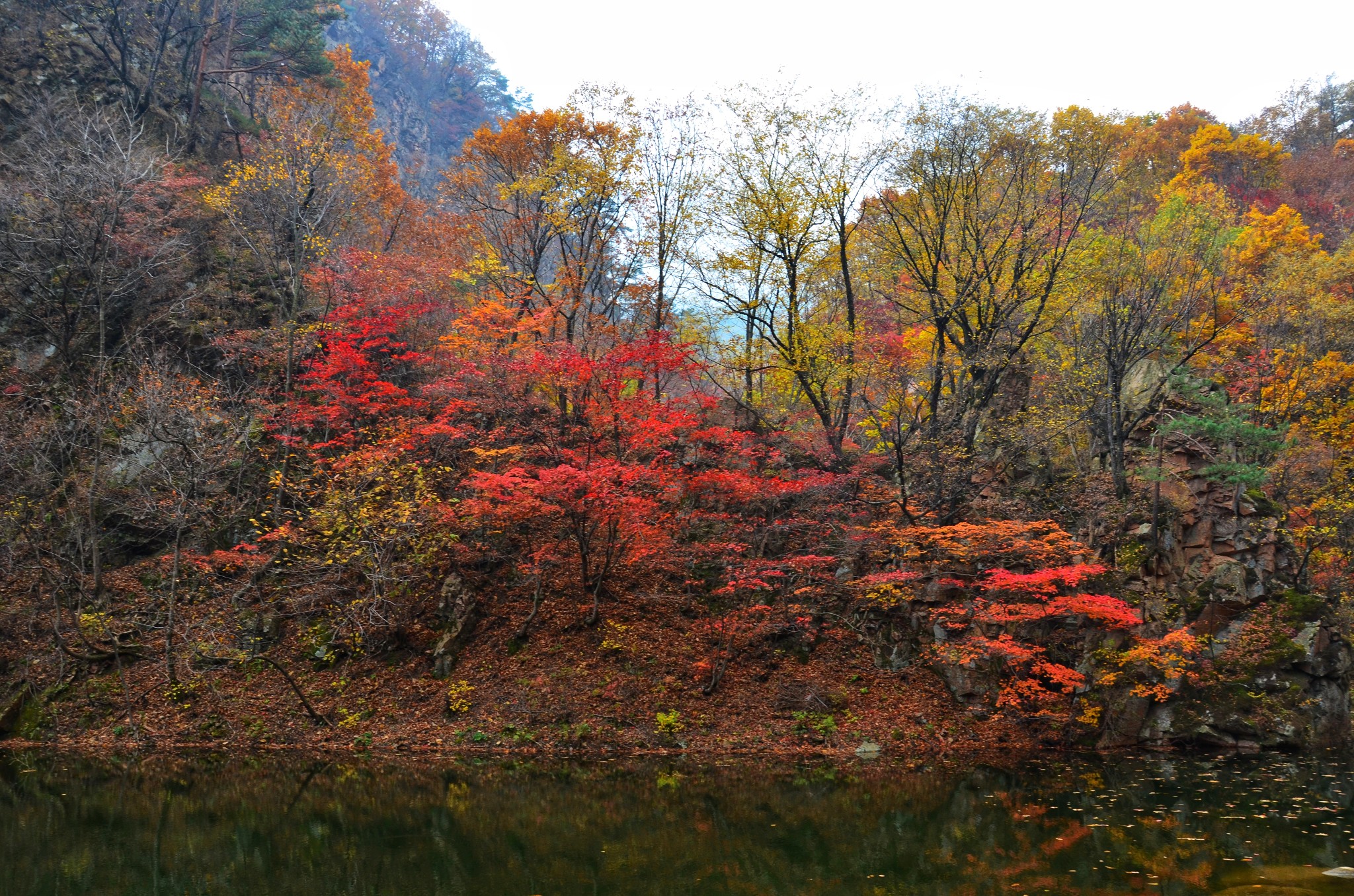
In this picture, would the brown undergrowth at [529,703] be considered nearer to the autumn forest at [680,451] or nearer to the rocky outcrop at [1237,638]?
the autumn forest at [680,451]

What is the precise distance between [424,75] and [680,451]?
51.0 metres

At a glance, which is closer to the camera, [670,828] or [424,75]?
[670,828]

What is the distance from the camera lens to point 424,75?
56094 millimetres

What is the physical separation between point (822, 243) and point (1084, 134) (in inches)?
257

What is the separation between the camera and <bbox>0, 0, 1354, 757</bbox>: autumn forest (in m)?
14.7

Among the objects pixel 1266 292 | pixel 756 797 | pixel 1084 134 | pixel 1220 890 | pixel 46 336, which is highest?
pixel 1084 134

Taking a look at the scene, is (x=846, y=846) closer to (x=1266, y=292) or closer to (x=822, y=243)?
(x=822, y=243)

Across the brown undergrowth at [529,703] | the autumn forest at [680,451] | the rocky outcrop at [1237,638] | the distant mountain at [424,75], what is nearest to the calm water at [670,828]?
the rocky outcrop at [1237,638]

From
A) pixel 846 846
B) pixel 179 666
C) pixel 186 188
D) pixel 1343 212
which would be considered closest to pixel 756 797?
pixel 846 846

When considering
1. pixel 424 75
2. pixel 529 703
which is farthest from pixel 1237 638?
pixel 424 75

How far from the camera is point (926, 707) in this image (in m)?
15.2

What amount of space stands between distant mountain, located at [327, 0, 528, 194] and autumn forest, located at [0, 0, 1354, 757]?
32.1 meters

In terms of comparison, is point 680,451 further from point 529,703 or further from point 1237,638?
point 1237,638

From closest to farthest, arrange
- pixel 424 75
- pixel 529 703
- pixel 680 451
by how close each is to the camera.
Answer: pixel 529 703 < pixel 680 451 < pixel 424 75
